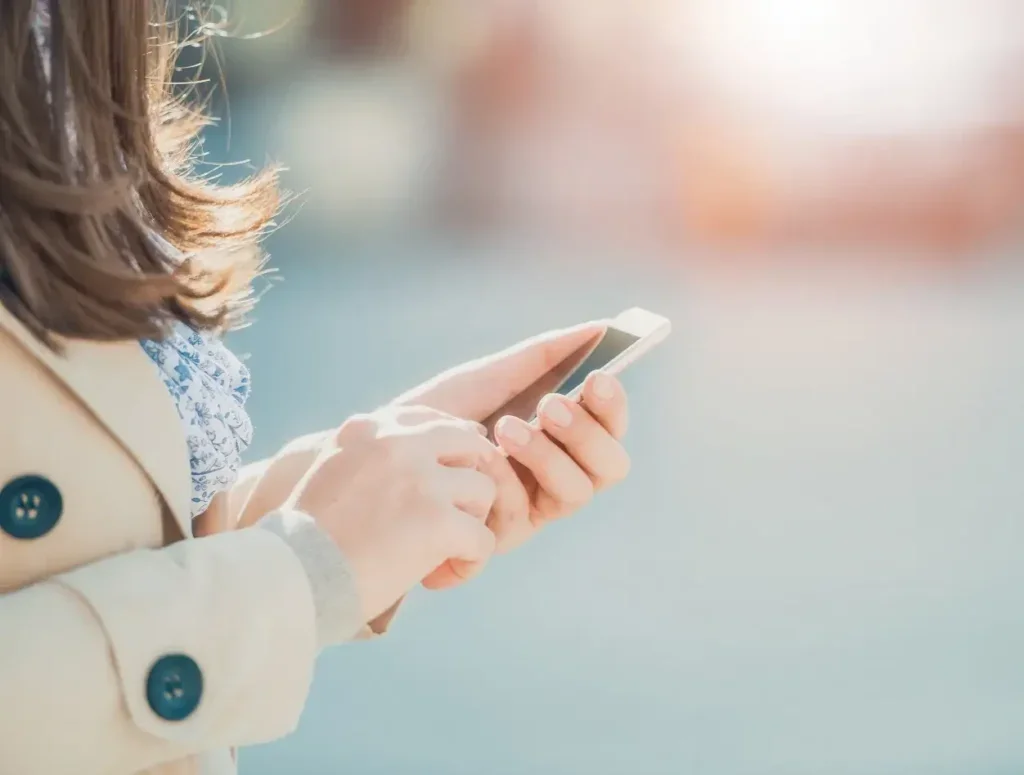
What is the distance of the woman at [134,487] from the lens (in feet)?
1.62

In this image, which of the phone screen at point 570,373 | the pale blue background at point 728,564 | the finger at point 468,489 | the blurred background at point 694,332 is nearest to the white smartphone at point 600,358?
the phone screen at point 570,373

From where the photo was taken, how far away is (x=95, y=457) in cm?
52

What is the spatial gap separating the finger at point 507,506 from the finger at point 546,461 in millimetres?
11

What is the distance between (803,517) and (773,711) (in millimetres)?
527

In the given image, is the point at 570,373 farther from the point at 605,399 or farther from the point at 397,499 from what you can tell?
the point at 397,499

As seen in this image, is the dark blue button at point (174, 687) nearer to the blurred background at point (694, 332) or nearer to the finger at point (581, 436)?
the finger at point (581, 436)

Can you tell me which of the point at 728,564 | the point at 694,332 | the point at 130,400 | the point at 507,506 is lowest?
the point at 728,564

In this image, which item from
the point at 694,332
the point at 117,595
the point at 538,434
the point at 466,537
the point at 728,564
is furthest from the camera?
the point at 694,332

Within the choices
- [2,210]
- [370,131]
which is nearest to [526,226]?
[370,131]

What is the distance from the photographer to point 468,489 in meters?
0.61

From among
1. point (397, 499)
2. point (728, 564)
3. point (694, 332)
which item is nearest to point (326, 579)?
point (397, 499)

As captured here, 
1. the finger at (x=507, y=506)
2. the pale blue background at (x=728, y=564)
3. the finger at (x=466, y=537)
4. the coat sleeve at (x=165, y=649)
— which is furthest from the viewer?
the pale blue background at (x=728, y=564)

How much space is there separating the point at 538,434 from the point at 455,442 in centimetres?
10

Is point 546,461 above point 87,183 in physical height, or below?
below
